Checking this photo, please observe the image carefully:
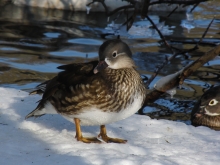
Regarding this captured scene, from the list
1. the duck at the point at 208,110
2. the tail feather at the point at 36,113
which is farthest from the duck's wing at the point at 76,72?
the duck at the point at 208,110

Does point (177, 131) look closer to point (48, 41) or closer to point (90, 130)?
point (90, 130)

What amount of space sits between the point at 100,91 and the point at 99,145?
0.49 m

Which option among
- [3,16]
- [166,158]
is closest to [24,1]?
[3,16]

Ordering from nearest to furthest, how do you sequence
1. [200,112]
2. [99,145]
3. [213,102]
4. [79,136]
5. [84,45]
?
[99,145] → [79,136] → [200,112] → [213,102] → [84,45]

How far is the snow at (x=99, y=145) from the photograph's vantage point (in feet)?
13.6

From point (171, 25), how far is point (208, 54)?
4825 mm

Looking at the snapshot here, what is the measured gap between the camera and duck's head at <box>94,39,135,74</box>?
460 centimetres

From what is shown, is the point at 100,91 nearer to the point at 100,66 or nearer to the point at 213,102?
the point at 100,66

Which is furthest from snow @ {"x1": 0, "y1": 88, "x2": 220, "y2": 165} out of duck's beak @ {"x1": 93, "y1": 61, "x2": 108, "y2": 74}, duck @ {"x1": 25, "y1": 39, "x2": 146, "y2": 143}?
duck's beak @ {"x1": 93, "y1": 61, "x2": 108, "y2": 74}

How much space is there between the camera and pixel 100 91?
4.47 metres

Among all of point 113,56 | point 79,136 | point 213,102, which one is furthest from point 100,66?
point 213,102

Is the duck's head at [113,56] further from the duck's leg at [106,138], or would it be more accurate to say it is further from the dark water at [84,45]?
the dark water at [84,45]

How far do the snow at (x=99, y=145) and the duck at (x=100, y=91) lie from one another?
0.24 meters

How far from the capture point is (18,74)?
8.23 metres
